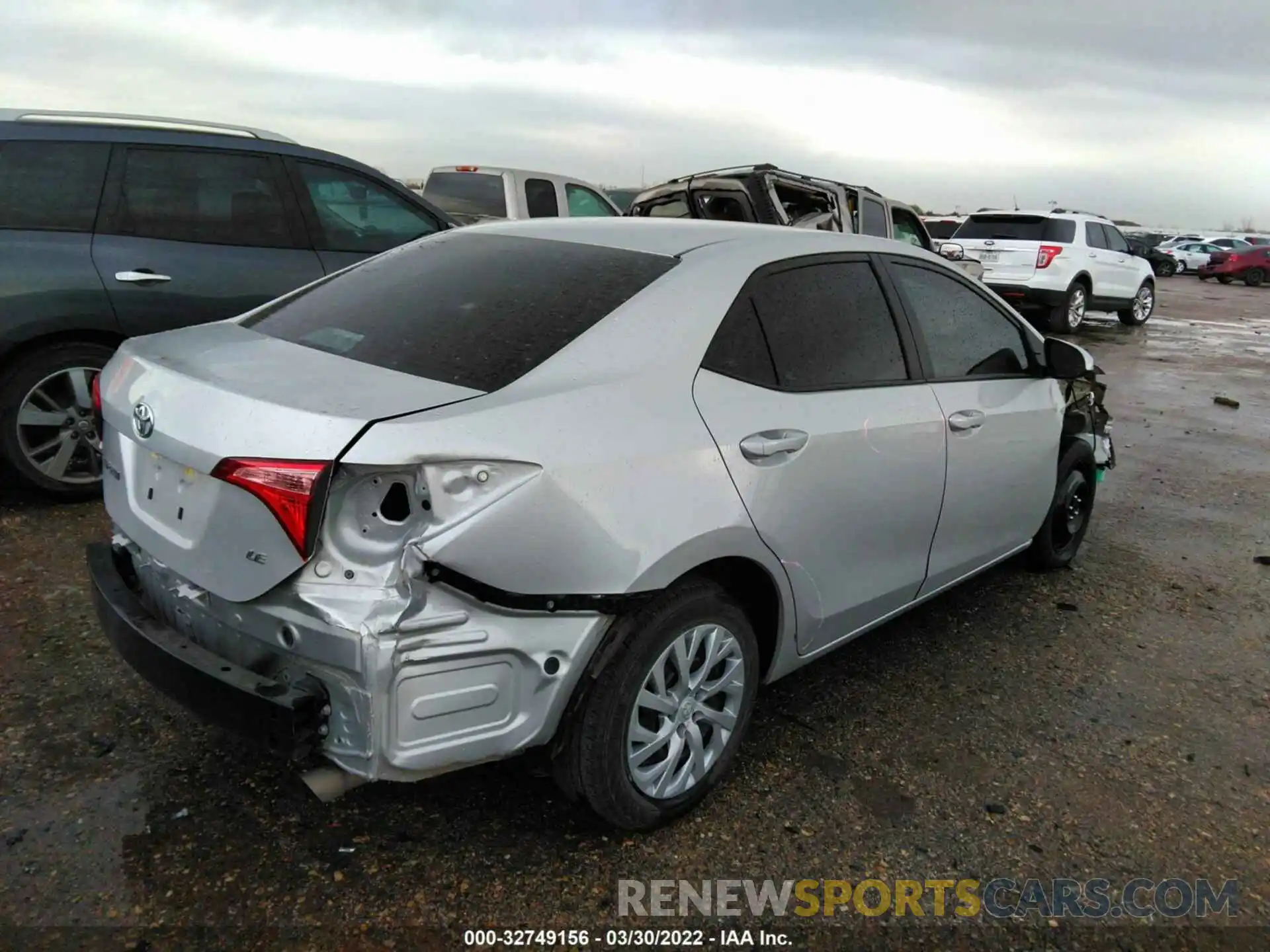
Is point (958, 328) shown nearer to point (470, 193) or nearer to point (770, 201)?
point (770, 201)

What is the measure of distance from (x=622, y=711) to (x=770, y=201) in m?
7.86

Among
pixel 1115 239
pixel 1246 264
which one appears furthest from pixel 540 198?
pixel 1246 264

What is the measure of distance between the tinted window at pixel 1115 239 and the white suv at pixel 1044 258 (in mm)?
305

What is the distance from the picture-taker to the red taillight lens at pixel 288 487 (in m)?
2.01

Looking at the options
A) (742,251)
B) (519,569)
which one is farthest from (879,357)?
(519,569)

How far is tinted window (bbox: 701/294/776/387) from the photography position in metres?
2.64

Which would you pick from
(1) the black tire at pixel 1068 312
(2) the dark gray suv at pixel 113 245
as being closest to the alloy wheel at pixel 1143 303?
(1) the black tire at pixel 1068 312

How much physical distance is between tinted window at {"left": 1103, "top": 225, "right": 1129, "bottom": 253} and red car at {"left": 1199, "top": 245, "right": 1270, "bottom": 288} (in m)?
18.7

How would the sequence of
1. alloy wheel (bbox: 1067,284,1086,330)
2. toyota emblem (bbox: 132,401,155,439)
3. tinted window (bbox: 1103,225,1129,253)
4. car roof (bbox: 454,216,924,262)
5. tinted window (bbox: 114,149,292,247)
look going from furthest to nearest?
tinted window (bbox: 1103,225,1129,253) → alloy wheel (bbox: 1067,284,1086,330) → tinted window (bbox: 114,149,292,247) → car roof (bbox: 454,216,924,262) → toyota emblem (bbox: 132,401,155,439)

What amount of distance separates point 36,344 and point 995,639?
4.41 m

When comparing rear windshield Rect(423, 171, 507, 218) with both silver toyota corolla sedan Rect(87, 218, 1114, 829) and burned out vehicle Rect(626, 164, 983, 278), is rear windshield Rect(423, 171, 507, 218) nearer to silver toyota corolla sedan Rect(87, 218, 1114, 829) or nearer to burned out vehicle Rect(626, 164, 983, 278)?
burned out vehicle Rect(626, 164, 983, 278)

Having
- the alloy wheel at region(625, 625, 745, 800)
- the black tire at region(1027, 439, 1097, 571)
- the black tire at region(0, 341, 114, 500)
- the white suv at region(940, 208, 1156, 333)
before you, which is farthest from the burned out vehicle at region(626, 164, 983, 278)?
the alloy wheel at region(625, 625, 745, 800)

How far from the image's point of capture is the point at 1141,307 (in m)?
16.8

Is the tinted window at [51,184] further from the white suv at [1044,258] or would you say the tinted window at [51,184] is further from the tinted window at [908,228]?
the white suv at [1044,258]
